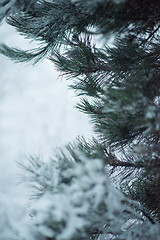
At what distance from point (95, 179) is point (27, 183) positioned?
0.25 meters

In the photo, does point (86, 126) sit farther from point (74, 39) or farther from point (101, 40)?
point (101, 40)

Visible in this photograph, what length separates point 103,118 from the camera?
1499 millimetres

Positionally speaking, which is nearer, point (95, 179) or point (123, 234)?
point (95, 179)

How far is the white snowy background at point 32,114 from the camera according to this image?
253 centimetres

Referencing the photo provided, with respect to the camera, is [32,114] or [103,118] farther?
[32,114]

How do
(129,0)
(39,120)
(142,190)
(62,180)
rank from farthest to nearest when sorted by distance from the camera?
1. (39,120)
2. (142,190)
3. (129,0)
4. (62,180)

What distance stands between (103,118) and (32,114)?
1.47 metres

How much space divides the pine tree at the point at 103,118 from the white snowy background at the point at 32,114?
41.3 inches

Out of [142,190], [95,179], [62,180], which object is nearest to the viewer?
[95,179]

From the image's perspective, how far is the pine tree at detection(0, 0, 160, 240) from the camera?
0.68 metres

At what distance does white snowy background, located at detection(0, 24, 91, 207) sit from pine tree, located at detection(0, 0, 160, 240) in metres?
1.05

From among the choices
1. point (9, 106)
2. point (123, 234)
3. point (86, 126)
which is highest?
point (9, 106)

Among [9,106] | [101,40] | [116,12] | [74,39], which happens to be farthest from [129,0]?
[9,106]

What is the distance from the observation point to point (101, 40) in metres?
1.24
